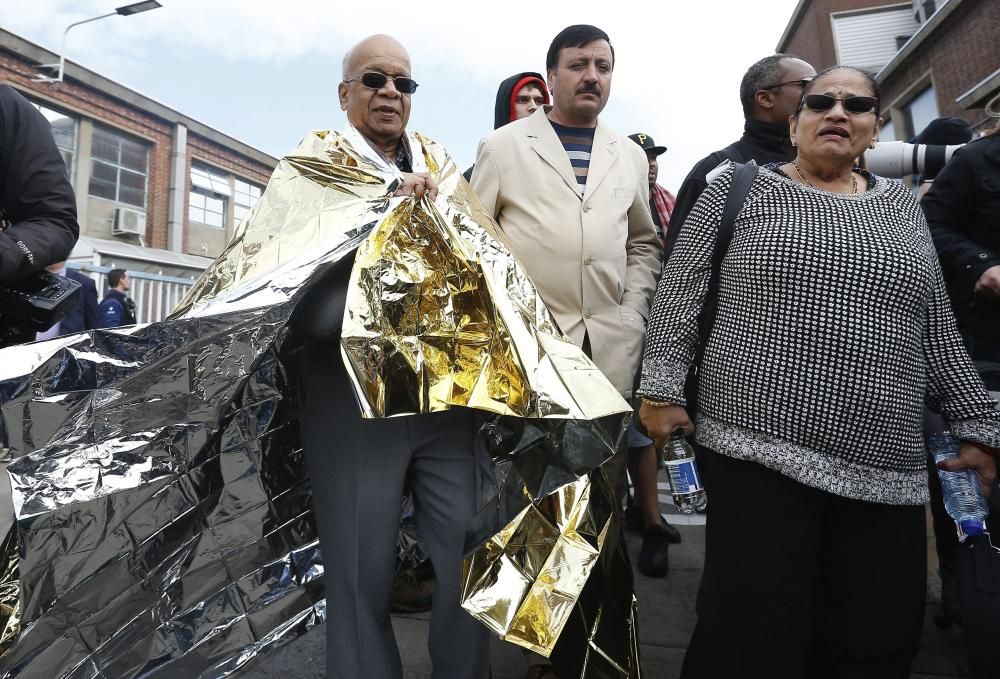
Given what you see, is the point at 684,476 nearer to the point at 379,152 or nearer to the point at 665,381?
the point at 665,381

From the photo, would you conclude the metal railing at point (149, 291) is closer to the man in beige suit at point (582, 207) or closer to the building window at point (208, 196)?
the building window at point (208, 196)

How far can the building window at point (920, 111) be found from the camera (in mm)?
13867

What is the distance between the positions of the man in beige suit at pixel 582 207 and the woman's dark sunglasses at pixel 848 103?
2.15 feet

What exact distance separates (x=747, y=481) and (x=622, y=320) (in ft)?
2.37

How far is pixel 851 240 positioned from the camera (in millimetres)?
1478

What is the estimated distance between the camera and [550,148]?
2135 mm

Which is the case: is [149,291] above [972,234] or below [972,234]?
below

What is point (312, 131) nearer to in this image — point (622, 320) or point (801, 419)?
point (622, 320)

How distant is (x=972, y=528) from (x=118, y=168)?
18348mm

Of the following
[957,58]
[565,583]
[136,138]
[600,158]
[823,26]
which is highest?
[823,26]

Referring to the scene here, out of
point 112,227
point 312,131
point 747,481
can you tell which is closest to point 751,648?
point 747,481

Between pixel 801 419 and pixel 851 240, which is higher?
pixel 851 240

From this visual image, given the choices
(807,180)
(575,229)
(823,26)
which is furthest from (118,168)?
(823,26)

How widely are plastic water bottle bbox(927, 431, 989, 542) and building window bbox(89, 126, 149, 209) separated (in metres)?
17.7
